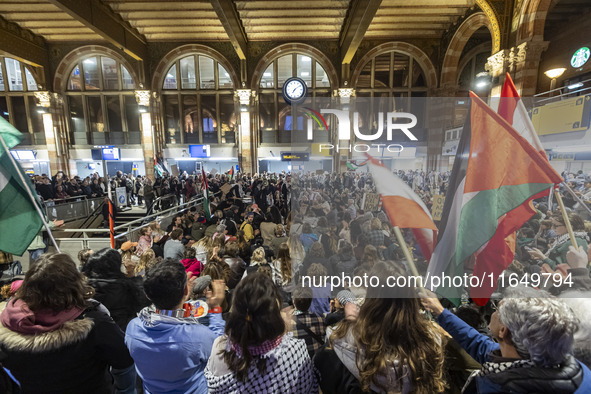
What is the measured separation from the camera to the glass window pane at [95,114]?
18562 mm

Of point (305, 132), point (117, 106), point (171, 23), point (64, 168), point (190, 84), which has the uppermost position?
point (171, 23)

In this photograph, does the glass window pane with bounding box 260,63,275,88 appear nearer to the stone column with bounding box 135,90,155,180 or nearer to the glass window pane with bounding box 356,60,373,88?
the glass window pane with bounding box 356,60,373,88

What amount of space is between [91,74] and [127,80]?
7.50 feet

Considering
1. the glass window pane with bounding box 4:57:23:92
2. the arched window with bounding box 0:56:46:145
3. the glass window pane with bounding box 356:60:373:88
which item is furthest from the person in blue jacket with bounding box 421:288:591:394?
the glass window pane with bounding box 4:57:23:92

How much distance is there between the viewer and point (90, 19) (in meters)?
11.6

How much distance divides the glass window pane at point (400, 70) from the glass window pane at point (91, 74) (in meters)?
19.0

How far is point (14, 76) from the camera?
18422 mm

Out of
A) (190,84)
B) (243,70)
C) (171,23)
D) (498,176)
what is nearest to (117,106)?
(190,84)

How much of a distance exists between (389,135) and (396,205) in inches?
19.5

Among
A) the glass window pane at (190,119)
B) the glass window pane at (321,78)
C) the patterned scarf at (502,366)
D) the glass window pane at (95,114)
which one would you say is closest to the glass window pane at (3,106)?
the glass window pane at (95,114)

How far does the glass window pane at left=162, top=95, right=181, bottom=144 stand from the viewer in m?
18.5

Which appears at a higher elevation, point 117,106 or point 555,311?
point 117,106

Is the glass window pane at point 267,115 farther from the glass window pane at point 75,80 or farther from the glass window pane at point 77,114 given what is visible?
the glass window pane at point 77,114

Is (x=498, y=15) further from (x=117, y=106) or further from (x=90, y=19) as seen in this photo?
(x=117, y=106)
